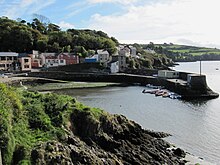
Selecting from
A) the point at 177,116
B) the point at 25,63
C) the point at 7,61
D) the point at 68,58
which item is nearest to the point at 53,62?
the point at 68,58

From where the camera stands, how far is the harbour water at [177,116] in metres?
20.8

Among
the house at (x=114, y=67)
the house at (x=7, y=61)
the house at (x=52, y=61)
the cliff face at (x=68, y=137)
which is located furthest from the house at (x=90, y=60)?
the cliff face at (x=68, y=137)

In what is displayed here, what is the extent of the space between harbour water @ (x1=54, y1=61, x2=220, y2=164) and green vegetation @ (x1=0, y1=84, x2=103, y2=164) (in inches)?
308

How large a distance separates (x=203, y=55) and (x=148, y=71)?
133974 millimetres

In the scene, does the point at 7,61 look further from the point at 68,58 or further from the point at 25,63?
the point at 68,58

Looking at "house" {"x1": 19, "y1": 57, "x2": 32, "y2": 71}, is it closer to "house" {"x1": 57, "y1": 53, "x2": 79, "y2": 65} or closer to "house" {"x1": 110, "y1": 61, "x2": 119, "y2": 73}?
"house" {"x1": 57, "y1": 53, "x2": 79, "y2": 65}

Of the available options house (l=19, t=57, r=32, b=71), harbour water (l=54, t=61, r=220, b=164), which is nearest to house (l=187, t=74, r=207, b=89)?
harbour water (l=54, t=61, r=220, b=164)

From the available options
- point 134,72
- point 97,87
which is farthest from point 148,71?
point 97,87

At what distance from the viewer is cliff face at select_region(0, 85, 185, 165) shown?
11815 mm

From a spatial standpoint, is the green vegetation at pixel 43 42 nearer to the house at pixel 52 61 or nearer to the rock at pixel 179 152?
the house at pixel 52 61

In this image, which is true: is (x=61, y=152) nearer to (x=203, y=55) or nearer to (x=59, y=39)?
(x=59, y=39)

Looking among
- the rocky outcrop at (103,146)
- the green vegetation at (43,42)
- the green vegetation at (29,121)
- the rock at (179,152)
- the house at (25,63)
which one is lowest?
the rock at (179,152)

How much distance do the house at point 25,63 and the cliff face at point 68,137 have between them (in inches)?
1924

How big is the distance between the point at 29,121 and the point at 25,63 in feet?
177
